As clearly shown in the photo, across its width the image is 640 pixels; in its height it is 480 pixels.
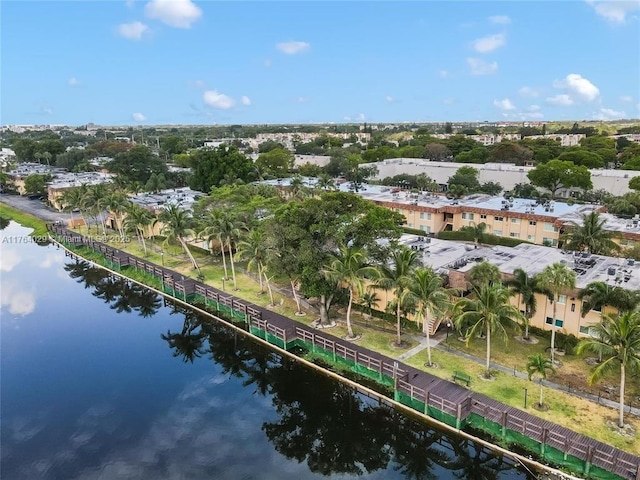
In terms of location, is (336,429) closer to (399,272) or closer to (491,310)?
(399,272)

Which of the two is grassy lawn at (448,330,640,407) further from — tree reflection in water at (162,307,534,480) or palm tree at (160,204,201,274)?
palm tree at (160,204,201,274)

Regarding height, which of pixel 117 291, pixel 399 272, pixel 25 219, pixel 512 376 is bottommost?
pixel 512 376

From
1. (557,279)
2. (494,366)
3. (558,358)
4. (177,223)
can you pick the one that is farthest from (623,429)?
(177,223)

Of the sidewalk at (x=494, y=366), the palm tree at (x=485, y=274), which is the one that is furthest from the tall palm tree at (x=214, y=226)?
the palm tree at (x=485, y=274)

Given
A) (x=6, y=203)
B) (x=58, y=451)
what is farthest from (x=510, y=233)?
(x=6, y=203)

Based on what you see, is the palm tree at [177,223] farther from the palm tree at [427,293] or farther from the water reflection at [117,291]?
the palm tree at [427,293]

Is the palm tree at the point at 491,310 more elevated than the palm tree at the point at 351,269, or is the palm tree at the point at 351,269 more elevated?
the palm tree at the point at 351,269
